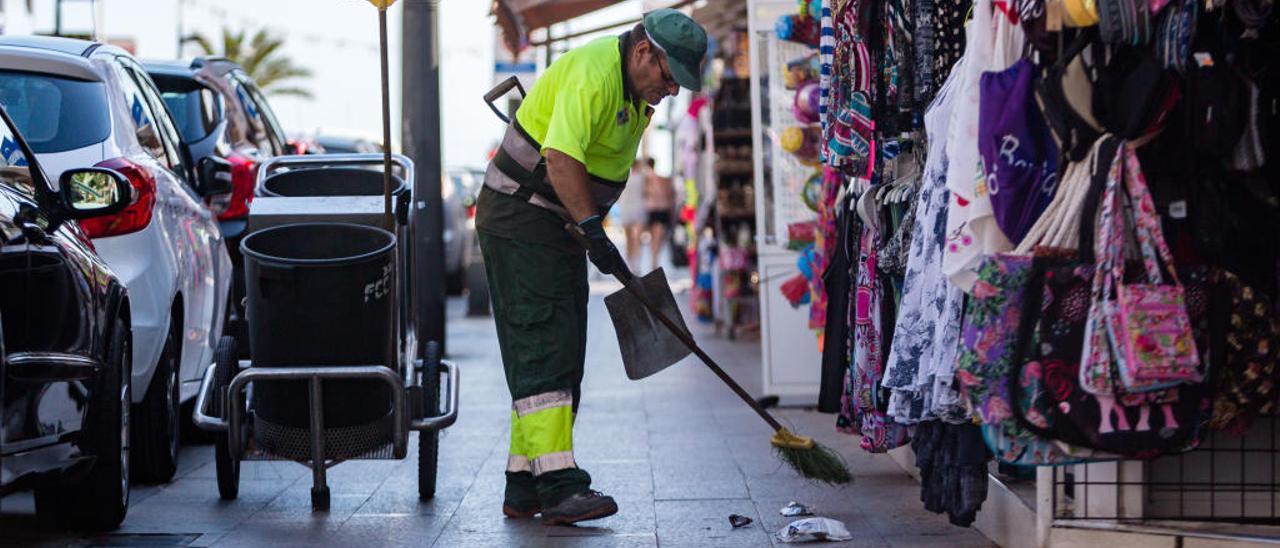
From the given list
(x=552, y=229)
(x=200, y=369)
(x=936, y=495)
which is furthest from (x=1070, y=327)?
(x=200, y=369)

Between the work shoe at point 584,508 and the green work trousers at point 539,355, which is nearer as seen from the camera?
the work shoe at point 584,508

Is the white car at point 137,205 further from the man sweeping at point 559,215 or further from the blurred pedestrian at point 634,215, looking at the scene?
the blurred pedestrian at point 634,215

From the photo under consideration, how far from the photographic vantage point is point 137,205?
7488 mm

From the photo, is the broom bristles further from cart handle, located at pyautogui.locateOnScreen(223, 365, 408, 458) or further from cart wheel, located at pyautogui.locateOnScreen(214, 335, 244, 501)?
cart wheel, located at pyautogui.locateOnScreen(214, 335, 244, 501)

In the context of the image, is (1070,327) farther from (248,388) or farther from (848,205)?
(248,388)

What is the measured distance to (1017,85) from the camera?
5188 mm

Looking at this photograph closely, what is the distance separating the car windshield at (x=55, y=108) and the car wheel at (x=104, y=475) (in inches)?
58.8

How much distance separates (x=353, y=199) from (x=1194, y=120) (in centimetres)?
342

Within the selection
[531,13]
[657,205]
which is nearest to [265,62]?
[657,205]

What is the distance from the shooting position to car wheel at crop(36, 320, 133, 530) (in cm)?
621

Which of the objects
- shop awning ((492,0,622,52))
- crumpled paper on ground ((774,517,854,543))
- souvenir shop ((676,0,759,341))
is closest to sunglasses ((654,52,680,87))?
crumpled paper on ground ((774,517,854,543))

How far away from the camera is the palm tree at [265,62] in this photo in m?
44.5

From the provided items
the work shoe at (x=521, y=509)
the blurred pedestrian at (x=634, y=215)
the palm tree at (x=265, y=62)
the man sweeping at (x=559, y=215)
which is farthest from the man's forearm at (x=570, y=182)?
the palm tree at (x=265, y=62)

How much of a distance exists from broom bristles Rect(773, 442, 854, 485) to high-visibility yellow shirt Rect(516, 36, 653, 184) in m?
1.18
